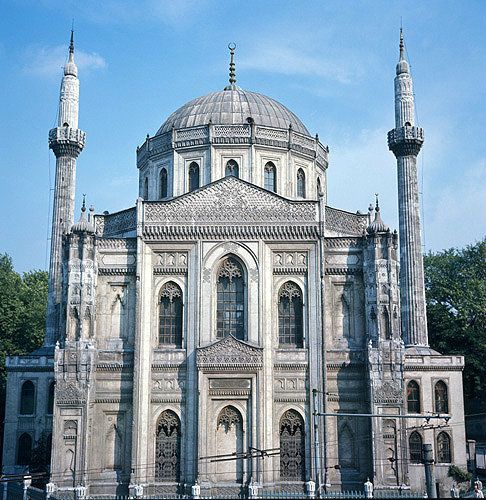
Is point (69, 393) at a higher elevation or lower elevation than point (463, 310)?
lower

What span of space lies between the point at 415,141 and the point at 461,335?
1458 cm

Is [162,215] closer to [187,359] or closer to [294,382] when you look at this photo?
[187,359]

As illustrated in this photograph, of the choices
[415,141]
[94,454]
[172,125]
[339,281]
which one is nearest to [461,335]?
[415,141]

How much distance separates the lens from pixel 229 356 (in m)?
35.0

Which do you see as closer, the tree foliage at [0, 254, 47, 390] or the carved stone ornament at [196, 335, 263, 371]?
the carved stone ornament at [196, 335, 263, 371]

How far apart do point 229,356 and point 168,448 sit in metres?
4.96

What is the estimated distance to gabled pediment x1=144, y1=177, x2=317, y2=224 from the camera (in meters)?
36.7

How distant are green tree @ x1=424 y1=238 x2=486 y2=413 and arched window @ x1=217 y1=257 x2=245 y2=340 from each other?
2123 cm

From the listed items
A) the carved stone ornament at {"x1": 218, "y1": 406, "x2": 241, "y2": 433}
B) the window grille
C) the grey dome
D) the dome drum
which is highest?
the grey dome

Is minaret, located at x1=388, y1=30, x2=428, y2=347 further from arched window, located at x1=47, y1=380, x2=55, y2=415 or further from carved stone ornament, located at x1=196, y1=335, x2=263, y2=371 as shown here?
arched window, located at x1=47, y1=380, x2=55, y2=415

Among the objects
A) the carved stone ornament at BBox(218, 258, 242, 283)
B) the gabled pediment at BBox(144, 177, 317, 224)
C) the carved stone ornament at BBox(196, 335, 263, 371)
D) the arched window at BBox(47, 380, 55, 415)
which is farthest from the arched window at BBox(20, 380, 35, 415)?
the carved stone ornament at BBox(218, 258, 242, 283)

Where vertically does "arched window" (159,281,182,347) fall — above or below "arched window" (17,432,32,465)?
above

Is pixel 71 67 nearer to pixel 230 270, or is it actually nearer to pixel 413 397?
pixel 230 270

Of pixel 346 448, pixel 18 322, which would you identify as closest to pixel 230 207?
pixel 346 448
